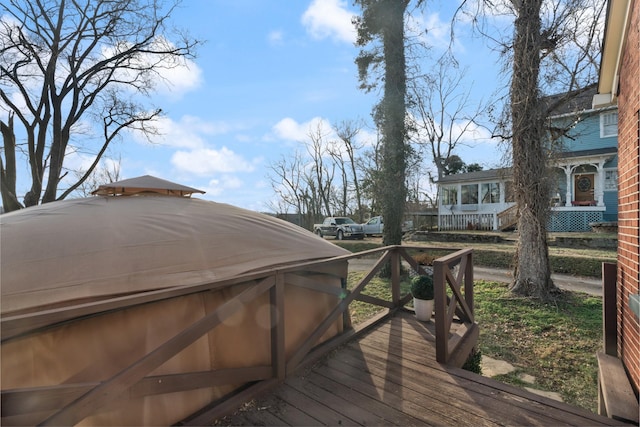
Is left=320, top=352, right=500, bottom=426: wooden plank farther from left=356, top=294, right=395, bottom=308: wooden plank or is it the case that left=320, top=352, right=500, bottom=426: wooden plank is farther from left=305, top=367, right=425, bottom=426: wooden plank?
left=356, top=294, right=395, bottom=308: wooden plank

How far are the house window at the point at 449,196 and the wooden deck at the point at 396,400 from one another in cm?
→ 1884

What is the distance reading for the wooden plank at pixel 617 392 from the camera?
7.12 feet

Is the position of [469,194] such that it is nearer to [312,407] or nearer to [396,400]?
[396,400]

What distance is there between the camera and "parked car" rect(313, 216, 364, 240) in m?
18.0

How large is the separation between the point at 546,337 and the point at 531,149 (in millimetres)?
3562

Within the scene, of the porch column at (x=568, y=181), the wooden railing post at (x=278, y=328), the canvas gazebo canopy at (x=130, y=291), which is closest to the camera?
the canvas gazebo canopy at (x=130, y=291)

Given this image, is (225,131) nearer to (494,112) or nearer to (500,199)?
(494,112)

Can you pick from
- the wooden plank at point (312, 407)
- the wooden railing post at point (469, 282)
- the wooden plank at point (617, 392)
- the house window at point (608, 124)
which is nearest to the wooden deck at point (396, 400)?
the wooden plank at point (312, 407)

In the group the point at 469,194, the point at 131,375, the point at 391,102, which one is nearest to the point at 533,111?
the point at 391,102

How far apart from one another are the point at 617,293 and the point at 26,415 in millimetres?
4930

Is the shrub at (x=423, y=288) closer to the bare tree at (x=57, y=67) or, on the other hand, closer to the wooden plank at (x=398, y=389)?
the wooden plank at (x=398, y=389)

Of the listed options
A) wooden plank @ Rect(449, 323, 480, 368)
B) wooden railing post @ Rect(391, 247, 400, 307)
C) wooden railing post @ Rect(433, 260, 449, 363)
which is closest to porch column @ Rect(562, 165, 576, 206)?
wooden railing post @ Rect(391, 247, 400, 307)

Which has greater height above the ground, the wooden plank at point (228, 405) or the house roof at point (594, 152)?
the house roof at point (594, 152)

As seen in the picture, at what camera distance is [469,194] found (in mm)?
19906
